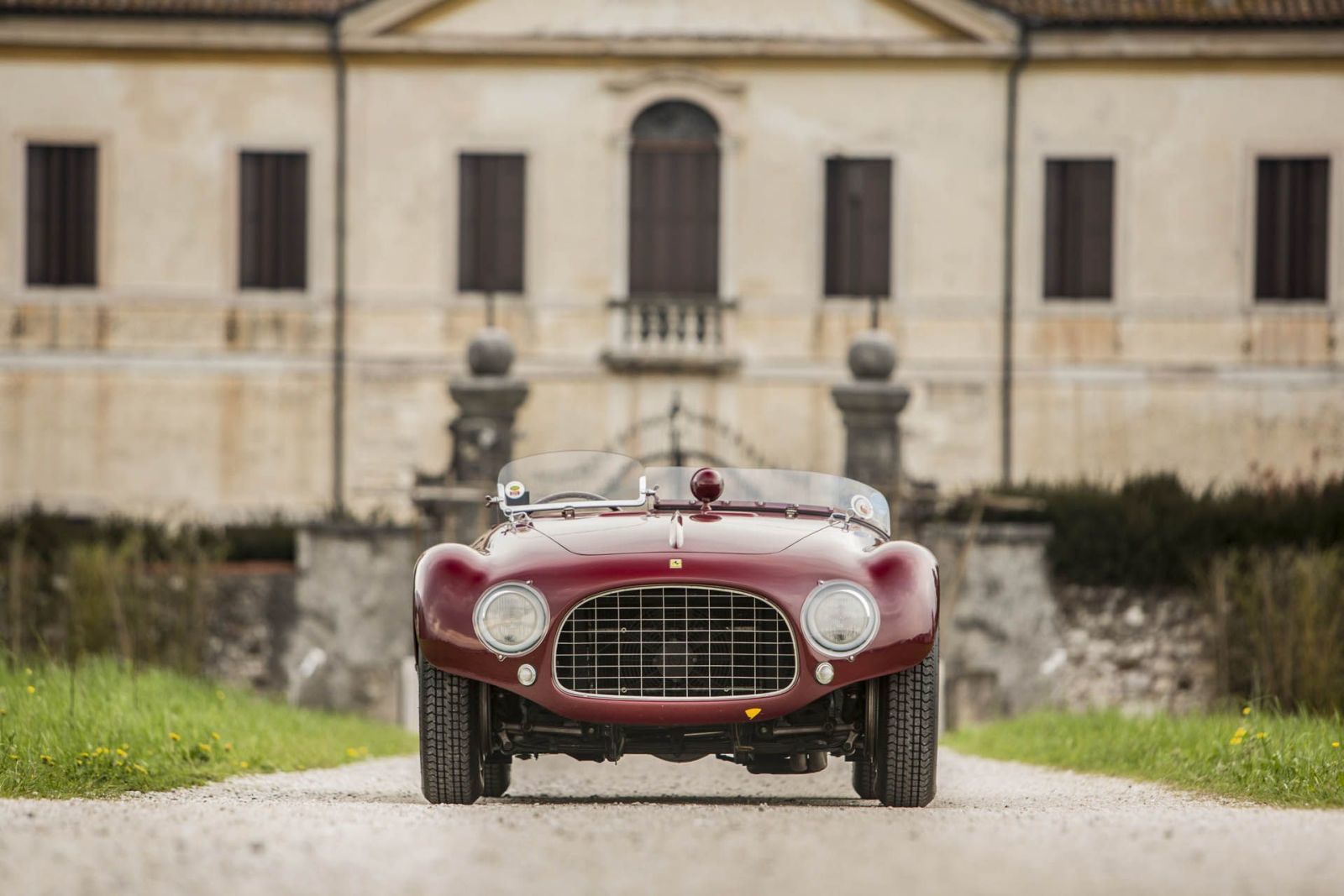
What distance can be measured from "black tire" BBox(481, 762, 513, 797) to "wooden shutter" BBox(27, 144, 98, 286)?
19.7 meters

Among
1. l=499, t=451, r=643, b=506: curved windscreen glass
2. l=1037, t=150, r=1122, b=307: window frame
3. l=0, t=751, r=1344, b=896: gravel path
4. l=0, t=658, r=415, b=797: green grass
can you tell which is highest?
l=1037, t=150, r=1122, b=307: window frame

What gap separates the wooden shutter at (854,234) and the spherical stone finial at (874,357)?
310 inches

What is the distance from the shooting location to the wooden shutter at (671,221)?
2741 cm

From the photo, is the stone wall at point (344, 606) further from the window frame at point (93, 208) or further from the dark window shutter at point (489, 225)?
the window frame at point (93, 208)

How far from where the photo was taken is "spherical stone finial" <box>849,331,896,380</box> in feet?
63.7

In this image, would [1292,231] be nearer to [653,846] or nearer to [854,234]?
[854,234]

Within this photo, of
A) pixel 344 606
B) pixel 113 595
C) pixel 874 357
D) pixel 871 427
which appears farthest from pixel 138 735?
pixel 874 357

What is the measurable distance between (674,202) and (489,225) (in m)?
2.24

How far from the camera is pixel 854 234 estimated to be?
27.4 meters

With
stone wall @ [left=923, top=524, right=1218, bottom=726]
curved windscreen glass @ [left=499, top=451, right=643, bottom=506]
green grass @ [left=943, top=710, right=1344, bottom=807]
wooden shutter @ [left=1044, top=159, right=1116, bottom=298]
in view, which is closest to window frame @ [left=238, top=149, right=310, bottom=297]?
wooden shutter @ [left=1044, top=159, right=1116, bottom=298]

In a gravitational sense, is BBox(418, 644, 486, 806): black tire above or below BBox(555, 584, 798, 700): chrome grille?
below

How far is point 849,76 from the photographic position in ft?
89.8

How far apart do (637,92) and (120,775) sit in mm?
19587

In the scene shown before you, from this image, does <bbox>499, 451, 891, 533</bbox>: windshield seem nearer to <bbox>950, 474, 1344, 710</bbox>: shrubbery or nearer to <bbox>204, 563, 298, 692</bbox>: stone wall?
<bbox>950, 474, 1344, 710</bbox>: shrubbery
